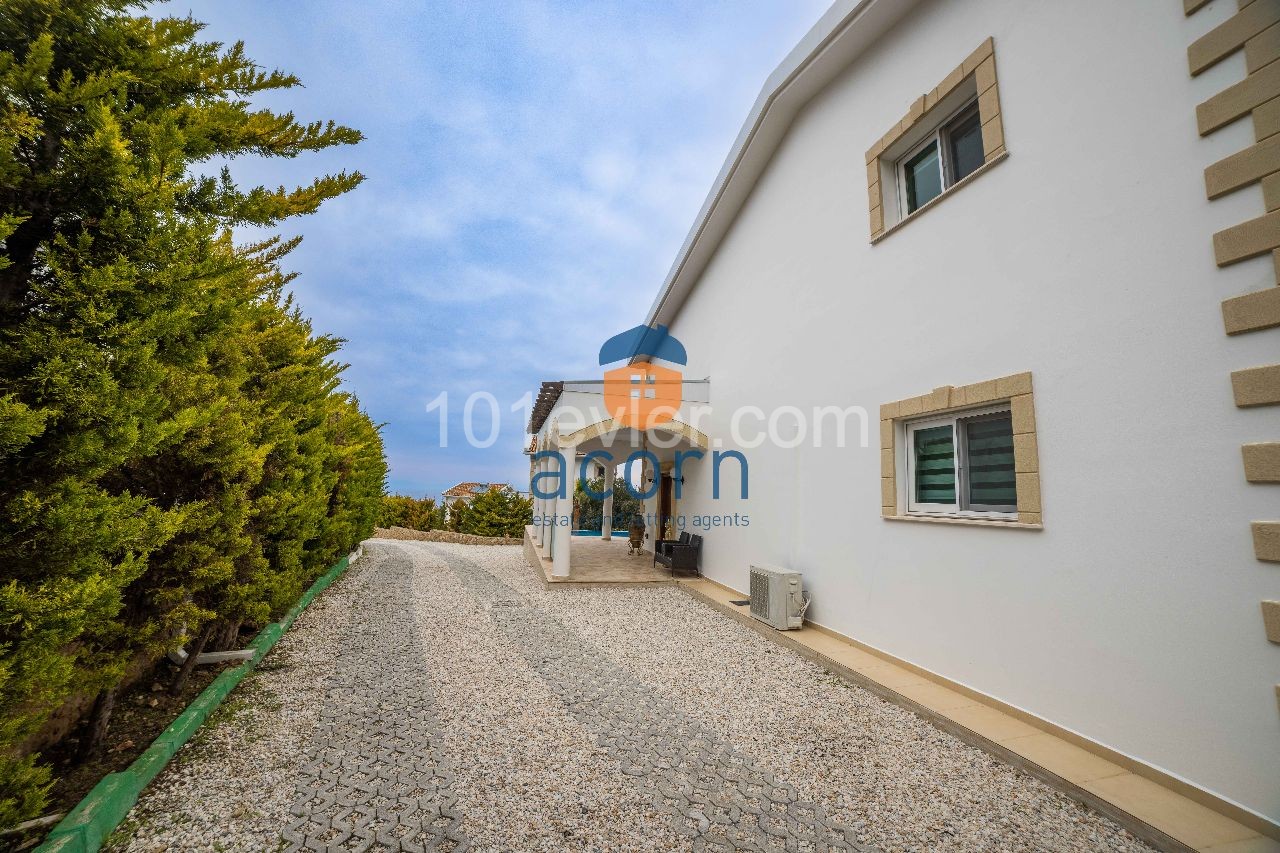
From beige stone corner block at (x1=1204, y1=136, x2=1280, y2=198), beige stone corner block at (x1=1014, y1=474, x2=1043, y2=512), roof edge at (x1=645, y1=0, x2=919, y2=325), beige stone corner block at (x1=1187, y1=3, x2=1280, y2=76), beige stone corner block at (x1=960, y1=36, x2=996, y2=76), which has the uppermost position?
roof edge at (x1=645, y1=0, x2=919, y2=325)

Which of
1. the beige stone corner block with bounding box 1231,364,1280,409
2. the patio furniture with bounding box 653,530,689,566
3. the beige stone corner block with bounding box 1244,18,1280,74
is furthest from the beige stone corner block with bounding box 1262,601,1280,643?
the patio furniture with bounding box 653,530,689,566

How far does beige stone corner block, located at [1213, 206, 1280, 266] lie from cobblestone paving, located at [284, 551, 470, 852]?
4.90 metres

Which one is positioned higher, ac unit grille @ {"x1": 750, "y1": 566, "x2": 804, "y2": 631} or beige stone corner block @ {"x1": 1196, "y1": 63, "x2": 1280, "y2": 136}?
beige stone corner block @ {"x1": 1196, "y1": 63, "x2": 1280, "y2": 136}

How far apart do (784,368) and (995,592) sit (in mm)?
4240

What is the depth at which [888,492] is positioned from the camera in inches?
204

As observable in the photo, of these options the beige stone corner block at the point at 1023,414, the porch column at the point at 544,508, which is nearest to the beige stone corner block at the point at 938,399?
the beige stone corner block at the point at 1023,414

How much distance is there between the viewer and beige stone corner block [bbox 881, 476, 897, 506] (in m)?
5.12

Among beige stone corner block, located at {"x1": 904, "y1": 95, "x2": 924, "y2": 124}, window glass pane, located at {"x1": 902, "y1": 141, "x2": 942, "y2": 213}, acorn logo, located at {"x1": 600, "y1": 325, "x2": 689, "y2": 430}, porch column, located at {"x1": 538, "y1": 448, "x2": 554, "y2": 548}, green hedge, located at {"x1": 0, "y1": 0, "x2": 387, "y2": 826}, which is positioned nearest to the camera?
green hedge, located at {"x1": 0, "y1": 0, "x2": 387, "y2": 826}

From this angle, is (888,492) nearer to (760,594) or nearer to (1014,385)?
(1014,385)

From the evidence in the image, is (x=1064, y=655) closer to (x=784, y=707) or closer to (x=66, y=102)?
(x=784, y=707)

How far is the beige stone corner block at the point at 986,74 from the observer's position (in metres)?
4.29

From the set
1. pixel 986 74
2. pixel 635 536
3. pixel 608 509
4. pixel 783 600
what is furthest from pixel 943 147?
pixel 608 509

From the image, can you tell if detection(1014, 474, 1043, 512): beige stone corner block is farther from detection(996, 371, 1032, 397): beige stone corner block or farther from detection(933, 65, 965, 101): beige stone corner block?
detection(933, 65, 965, 101): beige stone corner block

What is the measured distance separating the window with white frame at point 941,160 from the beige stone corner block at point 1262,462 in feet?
9.87
